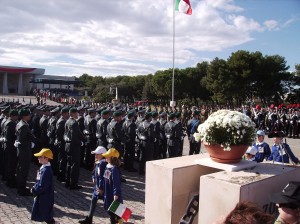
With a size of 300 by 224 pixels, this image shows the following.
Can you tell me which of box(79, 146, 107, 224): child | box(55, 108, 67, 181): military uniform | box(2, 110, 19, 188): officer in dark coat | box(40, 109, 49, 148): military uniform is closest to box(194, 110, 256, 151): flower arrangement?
box(79, 146, 107, 224): child

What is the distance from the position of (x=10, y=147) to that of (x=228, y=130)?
6875 mm

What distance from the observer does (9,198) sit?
785 centimetres

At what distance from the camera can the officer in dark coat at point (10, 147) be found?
8.61 meters

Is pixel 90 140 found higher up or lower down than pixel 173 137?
lower down

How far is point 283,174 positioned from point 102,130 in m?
7.34

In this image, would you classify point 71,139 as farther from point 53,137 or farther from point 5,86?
point 5,86

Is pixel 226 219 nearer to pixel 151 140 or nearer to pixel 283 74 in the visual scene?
pixel 151 140

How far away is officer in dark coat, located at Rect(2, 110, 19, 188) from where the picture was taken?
28.2 ft

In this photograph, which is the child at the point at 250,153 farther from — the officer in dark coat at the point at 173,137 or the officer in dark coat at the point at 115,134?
the officer in dark coat at the point at 173,137

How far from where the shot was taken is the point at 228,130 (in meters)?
3.81

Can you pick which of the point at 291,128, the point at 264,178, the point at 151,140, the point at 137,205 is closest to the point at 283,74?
the point at 291,128

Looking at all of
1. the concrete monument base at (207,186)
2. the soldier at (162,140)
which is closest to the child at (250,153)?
the concrete monument base at (207,186)

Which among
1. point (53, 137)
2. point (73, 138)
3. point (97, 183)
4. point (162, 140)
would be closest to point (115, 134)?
point (73, 138)

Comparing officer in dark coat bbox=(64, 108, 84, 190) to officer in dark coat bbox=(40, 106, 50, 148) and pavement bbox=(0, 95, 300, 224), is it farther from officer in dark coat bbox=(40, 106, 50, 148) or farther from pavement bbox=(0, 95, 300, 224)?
officer in dark coat bbox=(40, 106, 50, 148)
